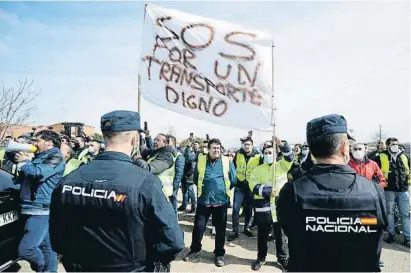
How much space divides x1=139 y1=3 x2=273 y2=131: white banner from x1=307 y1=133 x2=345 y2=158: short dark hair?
2473mm

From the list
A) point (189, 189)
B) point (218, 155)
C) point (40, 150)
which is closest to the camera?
point (40, 150)

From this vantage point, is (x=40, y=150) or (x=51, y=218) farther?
(x=40, y=150)

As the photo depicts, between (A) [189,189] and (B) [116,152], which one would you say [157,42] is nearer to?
(B) [116,152]

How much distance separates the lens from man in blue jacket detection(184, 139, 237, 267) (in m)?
5.54

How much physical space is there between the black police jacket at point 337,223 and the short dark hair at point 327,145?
0.34 feet

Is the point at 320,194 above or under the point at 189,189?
above

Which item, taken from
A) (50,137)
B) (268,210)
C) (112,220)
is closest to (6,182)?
(50,137)

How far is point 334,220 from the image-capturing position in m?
1.97

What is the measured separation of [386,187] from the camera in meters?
6.83

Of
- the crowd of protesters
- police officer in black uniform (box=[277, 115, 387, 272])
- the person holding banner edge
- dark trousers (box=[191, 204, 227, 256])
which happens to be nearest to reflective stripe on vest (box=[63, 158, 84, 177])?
the crowd of protesters

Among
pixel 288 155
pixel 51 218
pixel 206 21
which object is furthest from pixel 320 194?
pixel 206 21

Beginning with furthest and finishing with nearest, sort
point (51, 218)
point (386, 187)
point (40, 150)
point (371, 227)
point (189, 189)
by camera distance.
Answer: point (189, 189)
point (386, 187)
point (40, 150)
point (51, 218)
point (371, 227)

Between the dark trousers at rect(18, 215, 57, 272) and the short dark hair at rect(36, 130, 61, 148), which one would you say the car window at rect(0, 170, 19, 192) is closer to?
the dark trousers at rect(18, 215, 57, 272)

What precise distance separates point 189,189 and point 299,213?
7.84 meters
